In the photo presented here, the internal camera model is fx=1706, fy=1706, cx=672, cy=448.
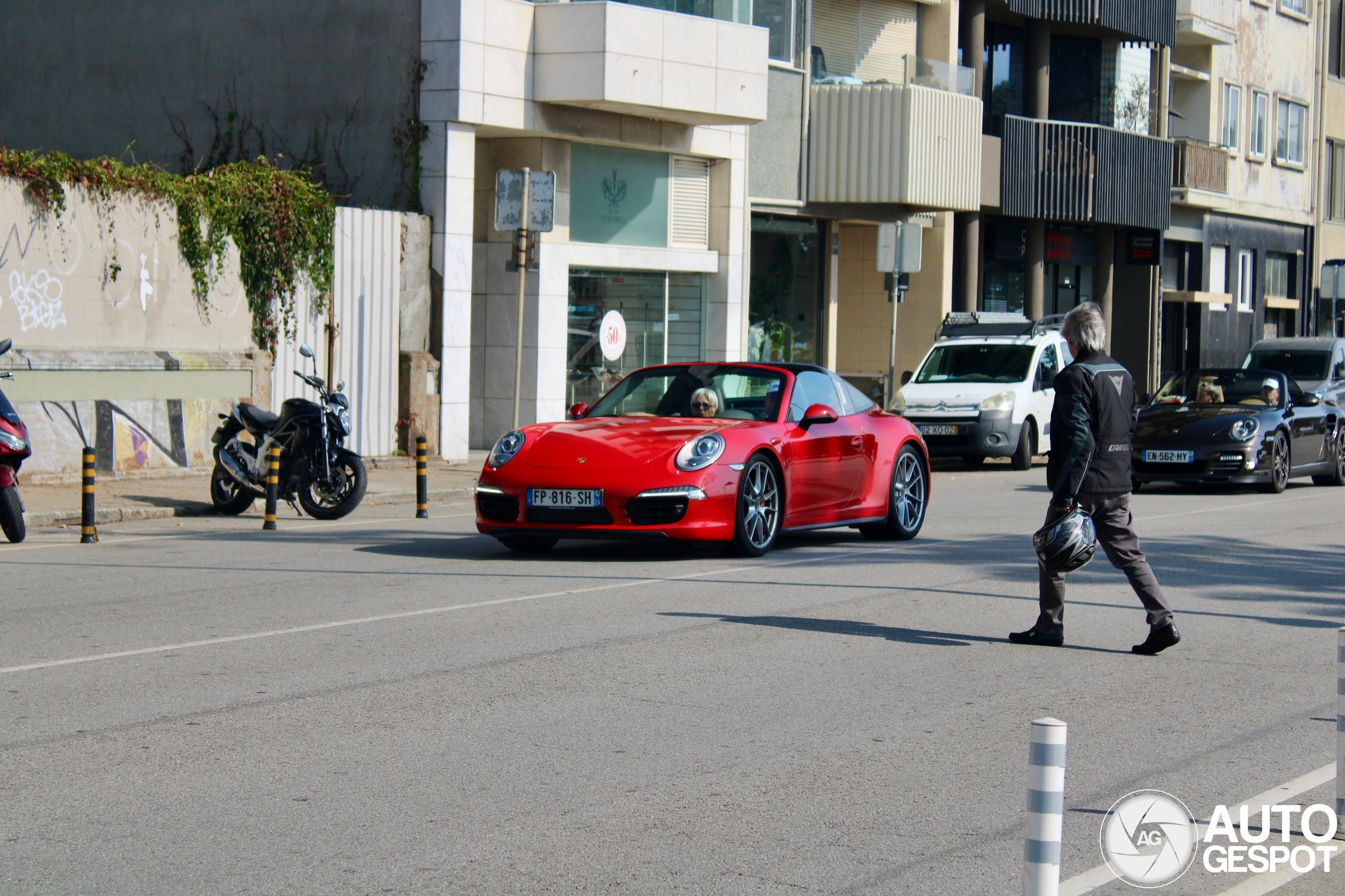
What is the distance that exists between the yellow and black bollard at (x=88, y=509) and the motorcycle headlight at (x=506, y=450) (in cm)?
312

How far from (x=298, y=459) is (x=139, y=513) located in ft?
4.83

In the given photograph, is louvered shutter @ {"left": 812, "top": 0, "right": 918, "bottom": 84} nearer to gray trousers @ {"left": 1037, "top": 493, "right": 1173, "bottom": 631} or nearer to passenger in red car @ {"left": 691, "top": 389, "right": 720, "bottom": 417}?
passenger in red car @ {"left": 691, "top": 389, "right": 720, "bottom": 417}

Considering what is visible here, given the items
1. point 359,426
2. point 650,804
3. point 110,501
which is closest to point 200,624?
point 650,804

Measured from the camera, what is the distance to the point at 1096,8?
111 feet

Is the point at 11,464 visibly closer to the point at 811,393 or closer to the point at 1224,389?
the point at 811,393

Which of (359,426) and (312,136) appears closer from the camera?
(359,426)

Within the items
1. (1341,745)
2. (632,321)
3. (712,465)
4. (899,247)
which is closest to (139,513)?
(712,465)

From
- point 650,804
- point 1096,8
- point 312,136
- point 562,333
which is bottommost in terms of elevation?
point 650,804

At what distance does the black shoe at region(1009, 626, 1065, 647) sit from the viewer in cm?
880

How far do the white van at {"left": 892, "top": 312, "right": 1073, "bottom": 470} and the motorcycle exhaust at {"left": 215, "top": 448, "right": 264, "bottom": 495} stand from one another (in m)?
10.6

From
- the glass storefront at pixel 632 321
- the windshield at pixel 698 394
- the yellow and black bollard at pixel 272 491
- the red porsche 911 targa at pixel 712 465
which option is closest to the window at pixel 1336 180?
the glass storefront at pixel 632 321

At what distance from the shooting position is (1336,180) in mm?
47656

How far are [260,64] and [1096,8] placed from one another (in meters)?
18.0

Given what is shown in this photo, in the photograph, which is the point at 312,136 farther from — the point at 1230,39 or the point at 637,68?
the point at 1230,39
